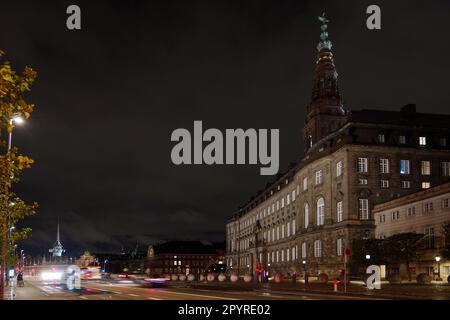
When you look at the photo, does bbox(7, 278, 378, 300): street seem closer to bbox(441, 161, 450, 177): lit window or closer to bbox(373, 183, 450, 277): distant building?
bbox(373, 183, 450, 277): distant building

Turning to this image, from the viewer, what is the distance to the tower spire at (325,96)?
427 ft

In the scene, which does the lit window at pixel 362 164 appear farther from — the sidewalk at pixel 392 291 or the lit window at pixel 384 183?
the sidewalk at pixel 392 291

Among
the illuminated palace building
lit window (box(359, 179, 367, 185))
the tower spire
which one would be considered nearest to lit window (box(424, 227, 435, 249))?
the illuminated palace building

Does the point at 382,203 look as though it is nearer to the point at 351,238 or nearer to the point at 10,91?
the point at 351,238

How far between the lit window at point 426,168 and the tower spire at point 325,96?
4342cm

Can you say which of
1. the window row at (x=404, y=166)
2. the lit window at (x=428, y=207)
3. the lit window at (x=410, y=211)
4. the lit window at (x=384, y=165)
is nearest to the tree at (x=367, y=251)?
the lit window at (x=410, y=211)

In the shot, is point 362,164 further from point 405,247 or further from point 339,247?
point 405,247

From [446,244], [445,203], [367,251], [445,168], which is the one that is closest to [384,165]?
[445,168]

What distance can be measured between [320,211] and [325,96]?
141 ft

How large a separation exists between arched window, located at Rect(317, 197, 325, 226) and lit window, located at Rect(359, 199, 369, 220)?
1020cm

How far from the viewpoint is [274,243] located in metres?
130

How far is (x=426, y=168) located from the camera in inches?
3418

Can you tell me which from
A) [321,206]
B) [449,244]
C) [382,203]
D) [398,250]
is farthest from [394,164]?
[449,244]
